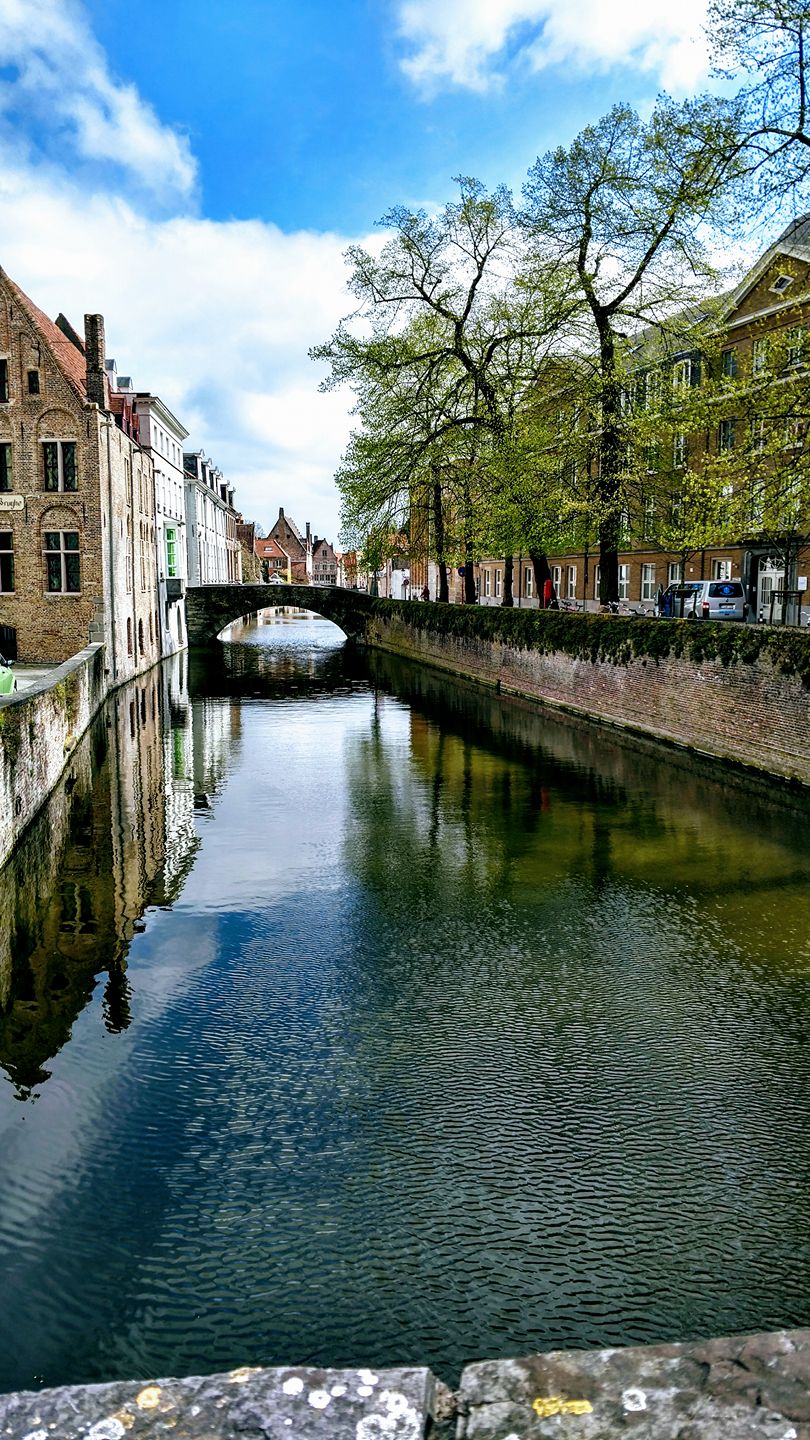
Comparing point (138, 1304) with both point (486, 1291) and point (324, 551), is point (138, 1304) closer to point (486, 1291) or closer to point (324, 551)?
point (486, 1291)

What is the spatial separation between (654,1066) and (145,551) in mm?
37076

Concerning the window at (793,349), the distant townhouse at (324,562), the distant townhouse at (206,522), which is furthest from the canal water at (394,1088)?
the distant townhouse at (324,562)

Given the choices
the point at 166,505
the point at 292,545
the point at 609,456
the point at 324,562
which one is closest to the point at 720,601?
the point at 609,456

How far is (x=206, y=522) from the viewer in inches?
3123

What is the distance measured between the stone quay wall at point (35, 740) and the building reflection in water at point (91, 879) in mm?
343

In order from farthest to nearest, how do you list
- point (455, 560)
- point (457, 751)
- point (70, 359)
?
point (455, 560), point (70, 359), point (457, 751)

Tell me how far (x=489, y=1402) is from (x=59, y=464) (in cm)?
3176

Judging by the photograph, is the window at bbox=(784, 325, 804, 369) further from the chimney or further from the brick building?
the chimney

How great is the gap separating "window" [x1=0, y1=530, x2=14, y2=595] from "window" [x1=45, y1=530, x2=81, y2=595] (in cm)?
124

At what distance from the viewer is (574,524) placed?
28516mm

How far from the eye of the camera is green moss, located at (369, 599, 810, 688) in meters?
18.1

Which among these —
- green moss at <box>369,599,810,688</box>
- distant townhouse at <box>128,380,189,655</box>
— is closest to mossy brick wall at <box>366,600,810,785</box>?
green moss at <box>369,599,810,688</box>

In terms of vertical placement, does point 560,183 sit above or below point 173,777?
above

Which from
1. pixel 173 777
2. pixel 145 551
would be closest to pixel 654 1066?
pixel 173 777
